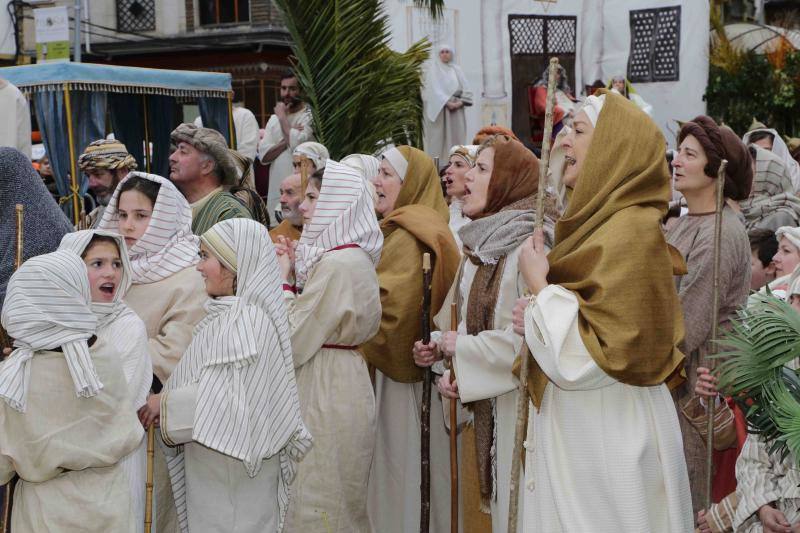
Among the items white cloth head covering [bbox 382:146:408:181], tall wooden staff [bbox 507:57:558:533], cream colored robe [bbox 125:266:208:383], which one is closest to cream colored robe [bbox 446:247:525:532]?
tall wooden staff [bbox 507:57:558:533]

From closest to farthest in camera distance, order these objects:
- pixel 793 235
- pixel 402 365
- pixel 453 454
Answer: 1. pixel 453 454
2. pixel 793 235
3. pixel 402 365

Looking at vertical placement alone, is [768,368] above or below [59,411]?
above

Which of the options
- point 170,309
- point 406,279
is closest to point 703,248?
point 406,279

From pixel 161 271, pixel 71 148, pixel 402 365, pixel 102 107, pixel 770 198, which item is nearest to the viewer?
pixel 161 271

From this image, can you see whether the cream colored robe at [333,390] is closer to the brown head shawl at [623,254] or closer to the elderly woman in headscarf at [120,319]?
the elderly woman in headscarf at [120,319]

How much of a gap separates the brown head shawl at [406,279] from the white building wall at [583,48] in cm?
652

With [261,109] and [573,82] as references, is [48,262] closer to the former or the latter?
[573,82]

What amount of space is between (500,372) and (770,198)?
416 centimetres

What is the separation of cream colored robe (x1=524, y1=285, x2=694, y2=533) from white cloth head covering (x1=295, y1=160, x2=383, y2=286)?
1.51 metres

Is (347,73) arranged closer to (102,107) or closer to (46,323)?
(102,107)

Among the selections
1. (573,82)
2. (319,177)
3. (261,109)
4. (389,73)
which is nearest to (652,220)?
(319,177)

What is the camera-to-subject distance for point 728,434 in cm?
516

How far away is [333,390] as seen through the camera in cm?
544

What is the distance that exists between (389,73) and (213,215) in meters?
3.60
